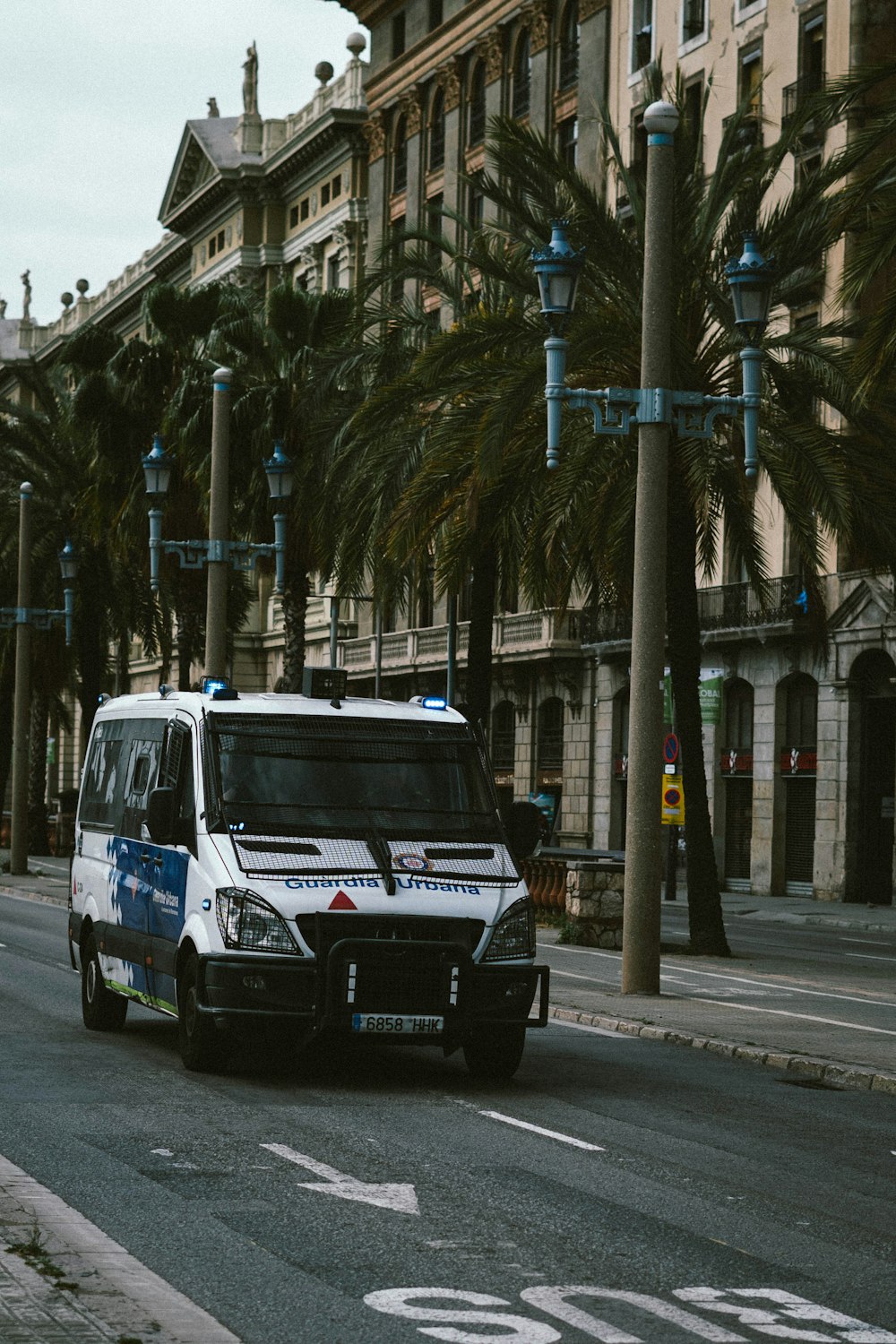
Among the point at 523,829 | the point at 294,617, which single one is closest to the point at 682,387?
the point at 523,829

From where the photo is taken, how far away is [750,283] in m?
18.9

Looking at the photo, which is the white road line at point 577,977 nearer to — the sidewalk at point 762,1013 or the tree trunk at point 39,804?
the sidewalk at point 762,1013

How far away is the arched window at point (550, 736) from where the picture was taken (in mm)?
57062

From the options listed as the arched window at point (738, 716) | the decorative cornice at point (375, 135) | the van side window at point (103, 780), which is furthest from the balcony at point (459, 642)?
the van side window at point (103, 780)

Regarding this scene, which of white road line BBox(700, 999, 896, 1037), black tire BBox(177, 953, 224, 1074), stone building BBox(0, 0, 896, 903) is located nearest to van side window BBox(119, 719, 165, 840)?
black tire BBox(177, 953, 224, 1074)

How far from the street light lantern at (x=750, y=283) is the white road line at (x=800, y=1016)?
19.2 ft

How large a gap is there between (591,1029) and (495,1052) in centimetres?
373

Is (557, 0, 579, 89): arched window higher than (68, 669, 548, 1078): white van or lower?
higher

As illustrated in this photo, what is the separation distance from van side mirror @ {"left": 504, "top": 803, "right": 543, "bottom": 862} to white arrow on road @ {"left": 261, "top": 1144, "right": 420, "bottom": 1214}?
13.5 feet

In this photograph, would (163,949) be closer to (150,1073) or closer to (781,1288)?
(150,1073)

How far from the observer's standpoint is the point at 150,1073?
1272 centimetres

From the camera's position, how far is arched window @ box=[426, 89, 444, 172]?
2530 inches

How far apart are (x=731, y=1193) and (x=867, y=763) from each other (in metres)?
36.0

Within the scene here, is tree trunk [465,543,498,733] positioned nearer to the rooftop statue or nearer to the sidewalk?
the sidewalk
